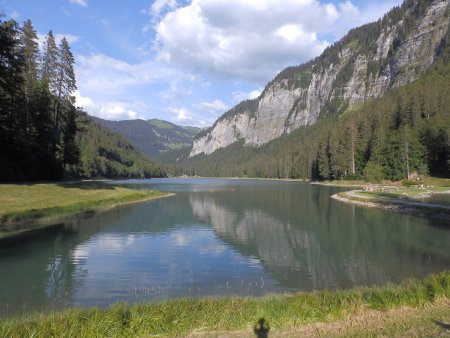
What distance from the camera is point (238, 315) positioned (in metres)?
12.8

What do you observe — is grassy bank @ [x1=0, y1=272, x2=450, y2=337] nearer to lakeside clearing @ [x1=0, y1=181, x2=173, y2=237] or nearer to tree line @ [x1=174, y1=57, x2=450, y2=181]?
lakeside clearing @ [x1=0, y1=181, x2=173, y2=237]

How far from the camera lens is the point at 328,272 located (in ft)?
79.5

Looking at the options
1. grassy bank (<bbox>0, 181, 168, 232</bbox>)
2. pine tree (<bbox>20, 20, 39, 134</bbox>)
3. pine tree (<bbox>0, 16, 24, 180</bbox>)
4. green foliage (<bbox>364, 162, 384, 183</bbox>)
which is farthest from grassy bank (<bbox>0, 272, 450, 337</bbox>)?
green foliage (<bbox>364, 162, 384, 183</bbox>)

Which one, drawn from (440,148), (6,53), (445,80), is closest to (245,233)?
(6,53)

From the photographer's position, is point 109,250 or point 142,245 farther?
point 142,245

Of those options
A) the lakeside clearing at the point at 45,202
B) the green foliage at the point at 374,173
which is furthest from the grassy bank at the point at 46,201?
the green foliage at the point at 374,173

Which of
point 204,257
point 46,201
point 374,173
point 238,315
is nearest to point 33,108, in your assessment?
point 46,201

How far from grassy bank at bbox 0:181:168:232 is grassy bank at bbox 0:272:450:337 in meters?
28.6

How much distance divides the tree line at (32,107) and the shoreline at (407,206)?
182 feet

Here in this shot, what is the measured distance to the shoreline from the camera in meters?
44.6

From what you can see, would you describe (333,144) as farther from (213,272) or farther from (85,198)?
(213,272)

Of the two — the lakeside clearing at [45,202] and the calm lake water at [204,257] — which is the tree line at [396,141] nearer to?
the calm lake water at [204,257]

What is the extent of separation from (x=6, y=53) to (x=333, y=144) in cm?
12530

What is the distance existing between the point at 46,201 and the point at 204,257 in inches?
1123
